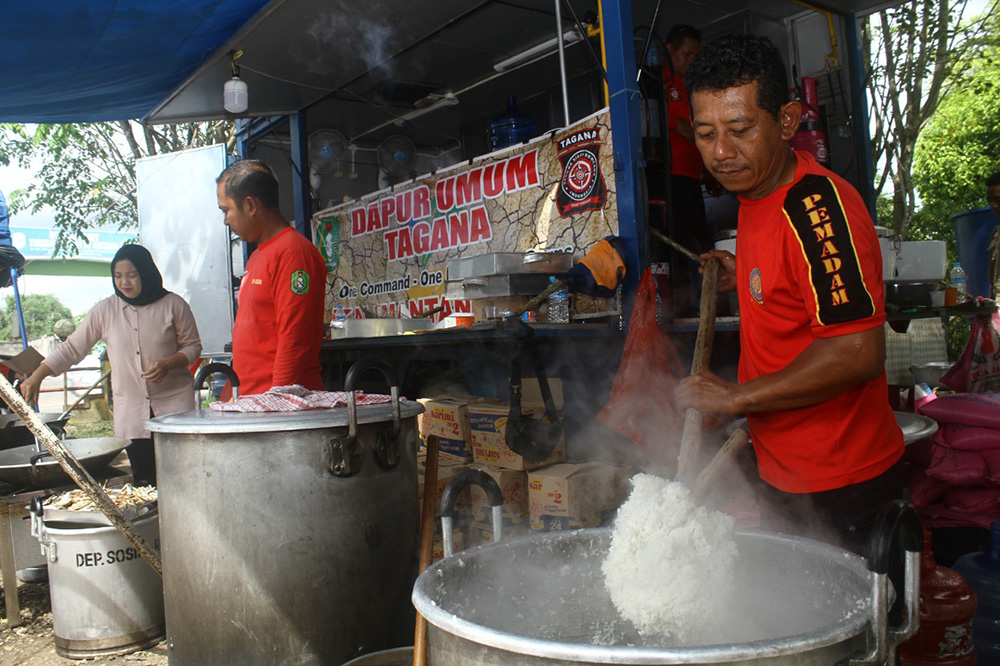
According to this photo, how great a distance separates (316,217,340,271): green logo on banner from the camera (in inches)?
295

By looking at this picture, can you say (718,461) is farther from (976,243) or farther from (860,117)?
(976,243)

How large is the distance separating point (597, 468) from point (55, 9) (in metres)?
4.59

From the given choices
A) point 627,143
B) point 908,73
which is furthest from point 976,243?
point 627,143

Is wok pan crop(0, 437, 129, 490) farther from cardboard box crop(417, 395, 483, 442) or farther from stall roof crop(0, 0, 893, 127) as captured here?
stall roof crop(0, 0, 893, 127)

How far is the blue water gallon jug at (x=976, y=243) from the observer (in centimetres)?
853

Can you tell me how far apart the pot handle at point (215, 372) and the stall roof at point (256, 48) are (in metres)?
3.14

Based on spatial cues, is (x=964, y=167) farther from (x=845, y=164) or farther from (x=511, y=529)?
(x=511, y=529)

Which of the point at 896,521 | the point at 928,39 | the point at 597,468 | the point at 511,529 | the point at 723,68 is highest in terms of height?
the point at 928,39

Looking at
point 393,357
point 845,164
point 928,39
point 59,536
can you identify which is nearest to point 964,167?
point 928,39

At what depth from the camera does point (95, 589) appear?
12.1ft

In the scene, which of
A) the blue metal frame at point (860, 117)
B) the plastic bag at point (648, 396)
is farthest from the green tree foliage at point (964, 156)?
the plastic bag at point (648, 396)

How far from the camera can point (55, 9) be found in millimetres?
4770

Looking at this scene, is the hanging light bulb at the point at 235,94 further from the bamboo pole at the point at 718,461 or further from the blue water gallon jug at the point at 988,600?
the blue water gallon jug at the point at 988,600

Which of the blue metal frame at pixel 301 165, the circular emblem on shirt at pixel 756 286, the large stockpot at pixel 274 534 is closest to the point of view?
the circular emblem on shirt at pixel 756 286
